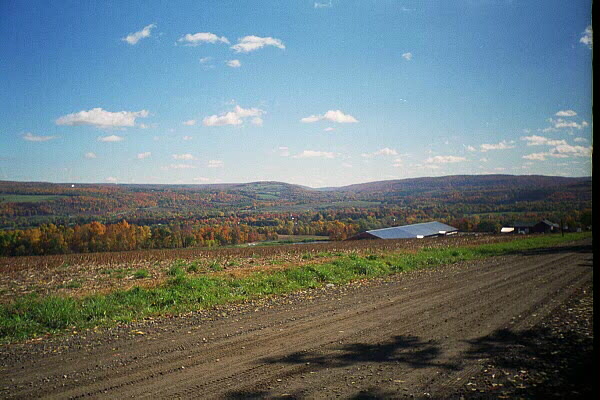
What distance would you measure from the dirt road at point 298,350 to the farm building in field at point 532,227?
201ft

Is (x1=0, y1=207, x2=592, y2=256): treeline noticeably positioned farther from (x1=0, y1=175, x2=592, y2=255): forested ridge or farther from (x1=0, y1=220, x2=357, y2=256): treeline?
(x1=0, y1=175, x2=592, y2=255): forested ridge

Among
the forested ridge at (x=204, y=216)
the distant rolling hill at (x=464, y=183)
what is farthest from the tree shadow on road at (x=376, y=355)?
the distant rolling hill at (x=464, y=183)

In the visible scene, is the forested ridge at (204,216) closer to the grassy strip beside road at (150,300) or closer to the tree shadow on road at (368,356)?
the grassy strip beside road at (150,300)

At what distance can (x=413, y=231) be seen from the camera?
223 feet

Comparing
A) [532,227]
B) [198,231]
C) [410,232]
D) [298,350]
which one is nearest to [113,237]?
[198,231]

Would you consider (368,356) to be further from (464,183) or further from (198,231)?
(464,183)

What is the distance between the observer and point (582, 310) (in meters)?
9.35

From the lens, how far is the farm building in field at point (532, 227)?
6372 centimetres

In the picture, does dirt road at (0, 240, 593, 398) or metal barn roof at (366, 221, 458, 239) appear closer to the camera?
dirt road at (0, 240, 593, 398)

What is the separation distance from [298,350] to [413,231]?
6412 cm

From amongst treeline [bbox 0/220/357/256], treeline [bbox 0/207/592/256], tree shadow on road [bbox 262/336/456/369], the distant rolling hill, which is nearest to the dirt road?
tree shadow on road [bbox 262/336/456/369]

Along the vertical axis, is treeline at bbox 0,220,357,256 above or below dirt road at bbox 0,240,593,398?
below

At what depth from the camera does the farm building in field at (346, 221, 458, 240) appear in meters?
64.0

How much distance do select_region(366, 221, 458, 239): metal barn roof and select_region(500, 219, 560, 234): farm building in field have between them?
1031cm
